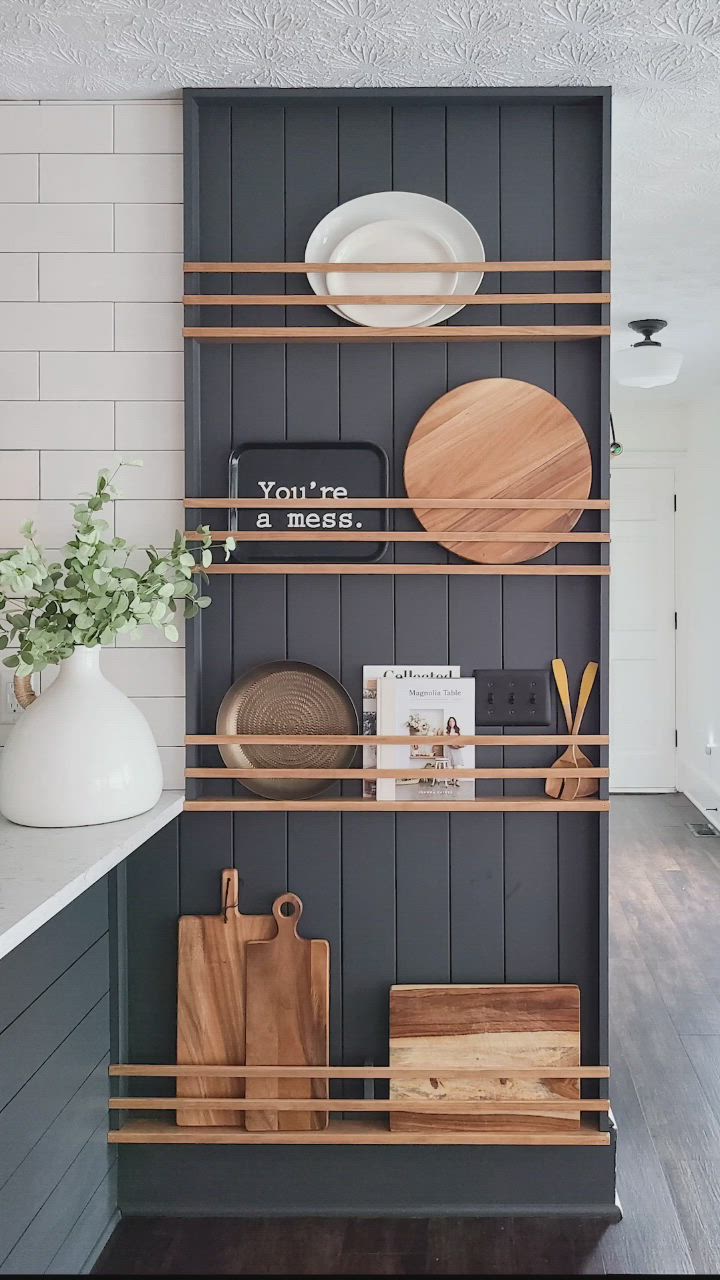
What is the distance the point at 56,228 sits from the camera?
2.13 m

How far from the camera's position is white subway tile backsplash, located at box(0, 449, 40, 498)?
215cm

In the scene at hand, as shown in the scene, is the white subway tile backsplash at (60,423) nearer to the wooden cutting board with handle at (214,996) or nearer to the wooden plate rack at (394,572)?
the wooden plate rack at (394,572)

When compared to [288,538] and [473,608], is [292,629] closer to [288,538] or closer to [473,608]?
[288,538]

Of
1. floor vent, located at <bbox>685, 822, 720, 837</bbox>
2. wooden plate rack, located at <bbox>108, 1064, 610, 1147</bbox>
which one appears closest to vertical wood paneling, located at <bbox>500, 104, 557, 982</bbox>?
wooden plate rack, located at <bbox>108, 1064, 610, 1147</bbox>

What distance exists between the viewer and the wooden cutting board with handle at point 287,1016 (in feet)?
6.93

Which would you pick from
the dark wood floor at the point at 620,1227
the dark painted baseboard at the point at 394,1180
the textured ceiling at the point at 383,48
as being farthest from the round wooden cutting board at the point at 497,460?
the dark wood floor at the point at 620,1227

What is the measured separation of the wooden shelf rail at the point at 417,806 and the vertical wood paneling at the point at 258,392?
0.06m

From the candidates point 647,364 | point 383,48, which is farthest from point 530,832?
point 647,364

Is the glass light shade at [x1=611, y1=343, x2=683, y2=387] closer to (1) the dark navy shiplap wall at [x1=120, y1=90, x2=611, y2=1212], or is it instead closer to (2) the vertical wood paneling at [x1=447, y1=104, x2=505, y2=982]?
(1) the dark navy shiplap wall at [x1=120, y1=90, x2=611, y2=1212]

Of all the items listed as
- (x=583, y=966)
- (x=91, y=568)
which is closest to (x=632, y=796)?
(x=583, y=966)

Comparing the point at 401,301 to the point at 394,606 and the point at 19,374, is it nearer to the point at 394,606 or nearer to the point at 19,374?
the point at 394,606

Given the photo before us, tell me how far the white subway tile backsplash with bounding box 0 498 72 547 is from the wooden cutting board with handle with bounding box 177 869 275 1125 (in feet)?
2.70

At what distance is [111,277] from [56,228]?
0.16 m

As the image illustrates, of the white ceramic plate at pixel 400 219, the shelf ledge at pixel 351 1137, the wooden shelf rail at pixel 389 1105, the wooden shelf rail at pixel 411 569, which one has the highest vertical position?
the white ceramic plate at pixel 400 219
